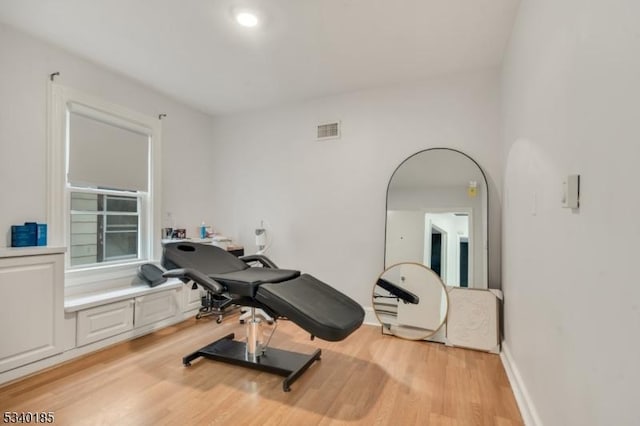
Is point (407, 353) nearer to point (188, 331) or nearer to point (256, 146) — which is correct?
point (188, 331)

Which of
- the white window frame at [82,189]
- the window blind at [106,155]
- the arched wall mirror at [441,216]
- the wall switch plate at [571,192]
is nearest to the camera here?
the wall switch plate at [571,192]

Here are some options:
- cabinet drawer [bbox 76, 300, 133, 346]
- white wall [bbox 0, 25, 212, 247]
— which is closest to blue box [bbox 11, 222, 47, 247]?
white wall [bbox 0, 25, 212, 247]

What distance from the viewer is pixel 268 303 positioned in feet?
6.84

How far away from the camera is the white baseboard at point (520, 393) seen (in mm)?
1652

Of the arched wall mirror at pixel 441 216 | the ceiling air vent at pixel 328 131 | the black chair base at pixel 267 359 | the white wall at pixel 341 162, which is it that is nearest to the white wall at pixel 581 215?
the arched wall mirror at pixel 441 216

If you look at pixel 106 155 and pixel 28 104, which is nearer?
pixel 28 104

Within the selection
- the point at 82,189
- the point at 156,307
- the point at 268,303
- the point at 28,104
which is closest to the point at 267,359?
the point at 268,303

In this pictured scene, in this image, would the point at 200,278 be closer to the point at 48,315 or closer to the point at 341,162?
the point at 48,315

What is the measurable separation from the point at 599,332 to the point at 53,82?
150 inches

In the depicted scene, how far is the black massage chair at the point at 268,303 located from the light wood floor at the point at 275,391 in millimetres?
93

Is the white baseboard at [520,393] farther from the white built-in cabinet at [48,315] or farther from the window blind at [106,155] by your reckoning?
the window blind at [106,155]

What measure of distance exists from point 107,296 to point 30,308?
0.56 meters

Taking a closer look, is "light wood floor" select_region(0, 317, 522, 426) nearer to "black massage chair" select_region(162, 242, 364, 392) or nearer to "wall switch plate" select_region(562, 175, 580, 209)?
"black massage chair" select_region(162, 242, 364, 392)

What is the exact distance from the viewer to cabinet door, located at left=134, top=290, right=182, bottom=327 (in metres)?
3.02
